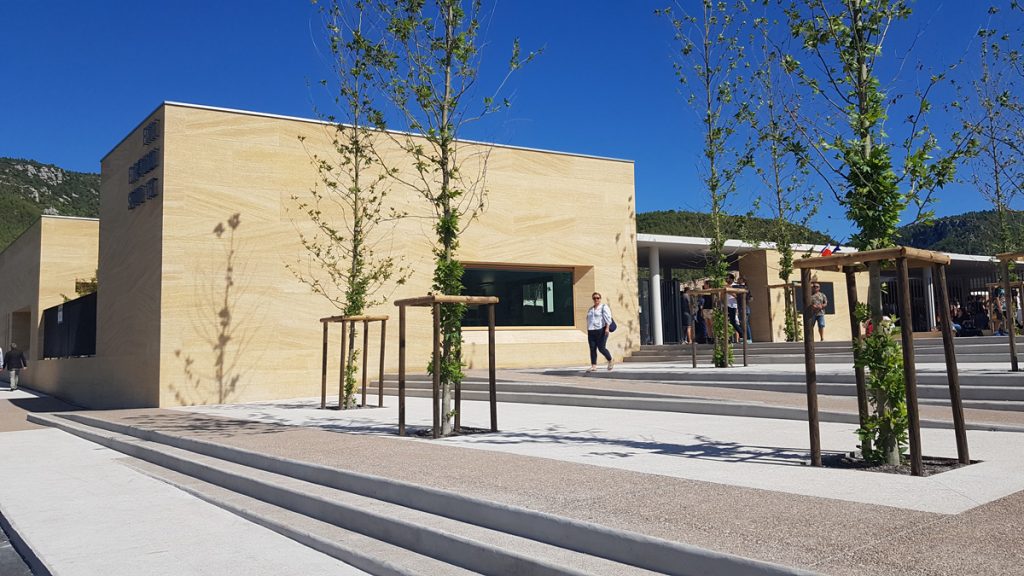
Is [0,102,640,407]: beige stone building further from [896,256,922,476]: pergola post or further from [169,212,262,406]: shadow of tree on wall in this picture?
[896,256,922,476]: pergola post

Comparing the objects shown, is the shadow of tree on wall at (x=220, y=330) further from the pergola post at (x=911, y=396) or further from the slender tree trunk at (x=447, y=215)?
the pergola post at (x=911, y=396)

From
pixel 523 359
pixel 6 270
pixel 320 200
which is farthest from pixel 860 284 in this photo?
pixel 6 270

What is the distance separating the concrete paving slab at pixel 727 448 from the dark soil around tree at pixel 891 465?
0.56 ft

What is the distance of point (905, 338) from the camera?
5.82m

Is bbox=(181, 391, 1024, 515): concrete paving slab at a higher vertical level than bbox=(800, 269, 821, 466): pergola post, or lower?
lower

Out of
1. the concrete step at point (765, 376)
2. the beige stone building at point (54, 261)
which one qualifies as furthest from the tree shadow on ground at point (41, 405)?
the concrete step at point (765, 376)

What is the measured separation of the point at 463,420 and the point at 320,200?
8.97 metres

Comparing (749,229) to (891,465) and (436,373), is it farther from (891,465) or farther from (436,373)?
(891,465)

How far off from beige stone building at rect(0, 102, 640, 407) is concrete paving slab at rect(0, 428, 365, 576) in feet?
23.5

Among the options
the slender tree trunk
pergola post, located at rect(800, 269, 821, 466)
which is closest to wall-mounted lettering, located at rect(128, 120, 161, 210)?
the slender tree trunk

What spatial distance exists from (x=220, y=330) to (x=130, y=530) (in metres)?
11.0

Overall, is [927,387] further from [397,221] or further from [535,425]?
[397,221]

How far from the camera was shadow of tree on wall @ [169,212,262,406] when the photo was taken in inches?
652

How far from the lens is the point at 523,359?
813 inches
